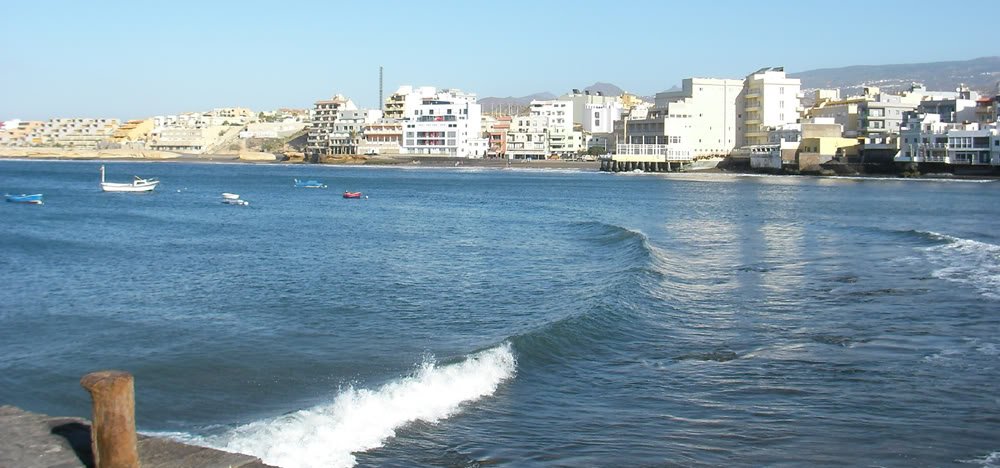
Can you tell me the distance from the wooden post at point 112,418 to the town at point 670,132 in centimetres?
7309

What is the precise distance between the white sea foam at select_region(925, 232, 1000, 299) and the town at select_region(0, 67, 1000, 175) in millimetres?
48524

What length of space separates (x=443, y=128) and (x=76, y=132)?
8953 cm

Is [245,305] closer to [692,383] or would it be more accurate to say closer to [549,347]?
[549,347]

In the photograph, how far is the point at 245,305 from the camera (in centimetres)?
1602

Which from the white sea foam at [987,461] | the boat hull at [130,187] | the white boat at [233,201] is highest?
the boat hull at [130,187]

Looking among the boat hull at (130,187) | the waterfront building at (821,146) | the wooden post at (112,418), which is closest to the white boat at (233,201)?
the boat hull at (130,187)

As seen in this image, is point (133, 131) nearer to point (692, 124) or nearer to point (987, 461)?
point (692, 124)

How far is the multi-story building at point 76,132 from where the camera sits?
549 ft

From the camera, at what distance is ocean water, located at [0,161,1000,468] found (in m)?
8.71

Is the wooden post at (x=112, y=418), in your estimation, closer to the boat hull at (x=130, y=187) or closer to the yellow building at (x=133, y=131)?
the boat hull at (x=130, y=187)

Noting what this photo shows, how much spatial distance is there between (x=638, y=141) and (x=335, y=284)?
86.3m

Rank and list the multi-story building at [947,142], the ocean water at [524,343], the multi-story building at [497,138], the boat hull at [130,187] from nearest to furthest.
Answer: the ocean water at [524,343] < the boat hull at [130,187] < the multi-story building at [947,142] < the multi-story building at [497,138]

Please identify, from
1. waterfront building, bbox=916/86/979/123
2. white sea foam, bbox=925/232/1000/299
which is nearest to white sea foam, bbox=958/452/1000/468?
white sea foam, bbox=925/232/1000/299

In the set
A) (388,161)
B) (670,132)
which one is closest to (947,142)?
(670,132)
